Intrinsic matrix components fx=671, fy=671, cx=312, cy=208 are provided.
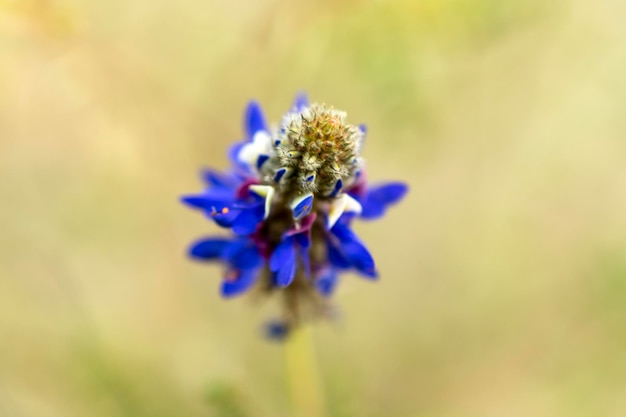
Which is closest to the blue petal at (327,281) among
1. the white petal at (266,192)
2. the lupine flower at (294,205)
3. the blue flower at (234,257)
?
the lupine flower at (294,205)

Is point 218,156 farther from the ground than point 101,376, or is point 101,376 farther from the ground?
point 218,156

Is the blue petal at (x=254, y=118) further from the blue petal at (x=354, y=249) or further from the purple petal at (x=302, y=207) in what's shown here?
the blue petal at (x=354, y=249)

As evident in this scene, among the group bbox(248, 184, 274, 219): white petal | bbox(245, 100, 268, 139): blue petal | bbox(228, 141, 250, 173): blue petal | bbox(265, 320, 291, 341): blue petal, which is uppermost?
bbox(245, 100, 268, 139): blue petal

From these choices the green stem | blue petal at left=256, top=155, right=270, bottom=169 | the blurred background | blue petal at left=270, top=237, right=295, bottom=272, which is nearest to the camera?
blue petal at left=270, top=237, right=295, bottom=272

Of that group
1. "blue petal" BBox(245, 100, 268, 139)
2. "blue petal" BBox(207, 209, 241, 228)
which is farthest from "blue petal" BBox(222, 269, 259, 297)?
"blue petal" BBox(245, 100, 268, 139)

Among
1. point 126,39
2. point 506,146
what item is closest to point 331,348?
point 506,146

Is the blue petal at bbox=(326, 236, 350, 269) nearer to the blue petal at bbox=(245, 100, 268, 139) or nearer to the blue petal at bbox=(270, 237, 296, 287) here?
the blue petal at bbox=(270, 237, 296, 287)

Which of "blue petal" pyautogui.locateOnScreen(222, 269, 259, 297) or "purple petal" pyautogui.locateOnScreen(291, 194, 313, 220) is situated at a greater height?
"blue petal" pyautogui.locateOnScreen(222, 269, 259, 297)

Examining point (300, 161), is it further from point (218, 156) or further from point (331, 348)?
point (331, 348)
